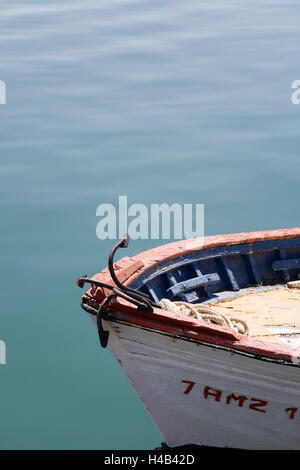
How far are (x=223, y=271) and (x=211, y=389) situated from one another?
241 cm

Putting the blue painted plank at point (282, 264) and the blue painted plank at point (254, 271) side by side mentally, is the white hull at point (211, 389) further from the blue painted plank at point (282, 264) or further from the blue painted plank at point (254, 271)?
the blue painted plank at point (282, 264)

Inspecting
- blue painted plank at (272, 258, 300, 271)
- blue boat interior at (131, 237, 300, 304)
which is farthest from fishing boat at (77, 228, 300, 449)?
blue painted plank at (272, 258, 300, 271)

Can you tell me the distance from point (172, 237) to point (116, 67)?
41.5 feet

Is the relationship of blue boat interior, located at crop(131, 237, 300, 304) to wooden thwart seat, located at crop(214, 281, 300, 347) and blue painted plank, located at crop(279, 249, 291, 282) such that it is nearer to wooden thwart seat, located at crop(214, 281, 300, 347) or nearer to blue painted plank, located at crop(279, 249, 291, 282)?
blue painted plank, located at crop(279, 249, 291, 282)

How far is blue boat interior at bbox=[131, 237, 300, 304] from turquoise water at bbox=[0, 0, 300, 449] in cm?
170

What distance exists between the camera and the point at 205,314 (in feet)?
22.7

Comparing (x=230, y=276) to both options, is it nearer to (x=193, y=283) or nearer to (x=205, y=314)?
(x=193, y=283)

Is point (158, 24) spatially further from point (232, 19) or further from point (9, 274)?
point (9, 274)

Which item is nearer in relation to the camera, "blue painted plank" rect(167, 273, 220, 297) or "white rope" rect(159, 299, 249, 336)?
"white rope" rect(159, 299, 249, 336)

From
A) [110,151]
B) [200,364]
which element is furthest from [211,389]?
[110,151]

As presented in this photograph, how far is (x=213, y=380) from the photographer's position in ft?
21.2

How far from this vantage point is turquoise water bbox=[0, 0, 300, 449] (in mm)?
10141
